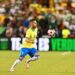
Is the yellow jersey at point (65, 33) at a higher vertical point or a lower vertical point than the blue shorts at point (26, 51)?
higher

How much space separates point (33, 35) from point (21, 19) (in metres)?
11.0

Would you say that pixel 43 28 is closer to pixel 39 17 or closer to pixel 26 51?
pixel 39 17

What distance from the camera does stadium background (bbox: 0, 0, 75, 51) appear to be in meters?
25.2

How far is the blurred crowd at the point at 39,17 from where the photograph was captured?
25.8 m

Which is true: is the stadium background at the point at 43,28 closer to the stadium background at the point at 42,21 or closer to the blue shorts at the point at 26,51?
the stadium background at the point at 42,21

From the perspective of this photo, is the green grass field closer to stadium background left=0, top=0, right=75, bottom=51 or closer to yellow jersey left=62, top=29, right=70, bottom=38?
stadium background left=0, top=0, right=75, bottom=51

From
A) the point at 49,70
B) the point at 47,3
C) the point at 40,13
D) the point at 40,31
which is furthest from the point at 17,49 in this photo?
the point at 49,70

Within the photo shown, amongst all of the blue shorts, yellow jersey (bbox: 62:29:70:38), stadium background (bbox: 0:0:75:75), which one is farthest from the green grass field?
yellow jersey (bbox: 62:29:70:38)

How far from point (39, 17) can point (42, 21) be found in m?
0.62

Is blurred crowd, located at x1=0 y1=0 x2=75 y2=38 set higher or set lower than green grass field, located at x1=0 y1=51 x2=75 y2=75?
Result: higher

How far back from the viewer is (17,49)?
2538 cm

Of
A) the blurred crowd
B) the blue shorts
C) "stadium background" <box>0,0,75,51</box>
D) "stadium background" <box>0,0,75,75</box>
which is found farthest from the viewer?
the blurred crowd

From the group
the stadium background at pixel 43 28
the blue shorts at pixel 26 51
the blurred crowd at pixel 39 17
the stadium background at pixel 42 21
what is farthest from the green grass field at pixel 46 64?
the blurred crowd at pixel 39 17

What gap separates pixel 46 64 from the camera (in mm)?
19156
